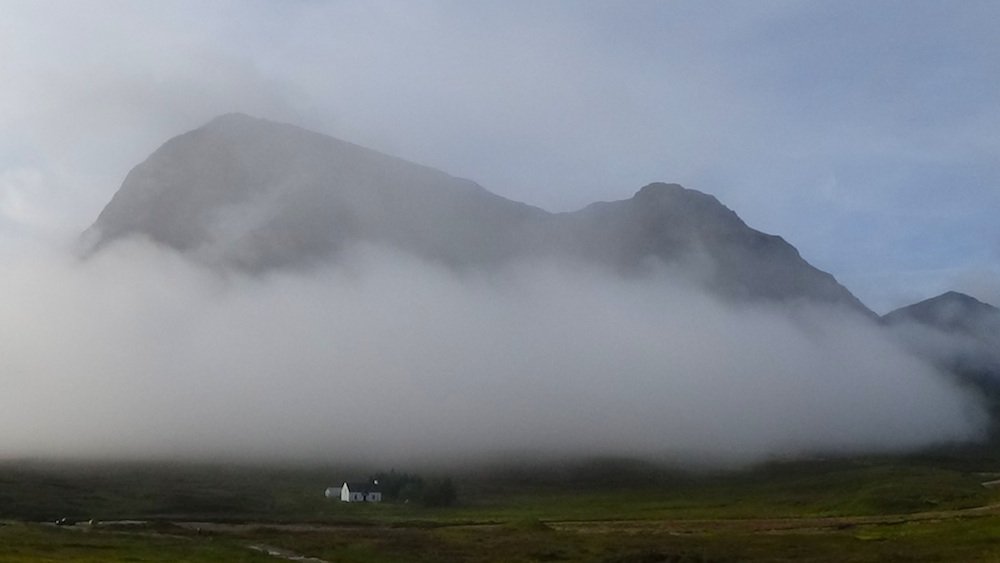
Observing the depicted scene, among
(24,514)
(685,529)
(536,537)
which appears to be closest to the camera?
(536,537)

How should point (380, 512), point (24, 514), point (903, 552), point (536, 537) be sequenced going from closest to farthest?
point (903, 552), point (536, 537), point (24, 514), point (380, 512)

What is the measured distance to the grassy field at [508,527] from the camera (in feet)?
305

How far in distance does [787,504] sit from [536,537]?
8041 centimetres

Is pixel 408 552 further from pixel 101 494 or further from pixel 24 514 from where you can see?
pixel 101 494

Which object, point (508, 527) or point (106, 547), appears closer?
point (106, 547)

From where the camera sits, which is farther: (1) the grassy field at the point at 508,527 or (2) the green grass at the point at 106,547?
(1) the grassy field at the point at 508,527

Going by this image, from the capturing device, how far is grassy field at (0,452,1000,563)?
305ft

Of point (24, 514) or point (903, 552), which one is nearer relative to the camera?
point (903, 552)

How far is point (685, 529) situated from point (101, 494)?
117547 millimetres

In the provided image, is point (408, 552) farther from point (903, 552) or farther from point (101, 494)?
point (101, 494)

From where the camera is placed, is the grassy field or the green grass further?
the grassy field

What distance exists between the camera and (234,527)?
141 meters

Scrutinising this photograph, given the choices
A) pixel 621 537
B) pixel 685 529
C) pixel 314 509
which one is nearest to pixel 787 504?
pixel 685 529

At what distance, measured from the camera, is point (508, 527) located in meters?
137
